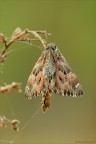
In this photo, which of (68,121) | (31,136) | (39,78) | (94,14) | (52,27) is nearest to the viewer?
(39,78)

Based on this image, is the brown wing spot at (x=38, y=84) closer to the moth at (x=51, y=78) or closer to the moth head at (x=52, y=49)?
the moth at (x=51, y=78)

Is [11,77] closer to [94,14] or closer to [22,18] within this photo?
[22,18]

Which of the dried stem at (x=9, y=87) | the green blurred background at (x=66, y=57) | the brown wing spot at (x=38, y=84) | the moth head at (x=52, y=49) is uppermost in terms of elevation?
the green blurred background at (x=66, y=57)

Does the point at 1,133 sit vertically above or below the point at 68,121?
below

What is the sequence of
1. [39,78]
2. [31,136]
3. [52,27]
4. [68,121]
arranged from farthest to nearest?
→ 1. [52,27]
2. [68,121]
3. [31,136]
4. [39,78]

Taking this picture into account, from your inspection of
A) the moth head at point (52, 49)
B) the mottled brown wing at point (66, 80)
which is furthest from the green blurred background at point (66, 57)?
the moth head at point (52, 49)

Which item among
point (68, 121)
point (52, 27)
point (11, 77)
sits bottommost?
point (68, 121)

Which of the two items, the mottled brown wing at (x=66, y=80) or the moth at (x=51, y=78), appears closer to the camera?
the moth at (x=51, y=78)

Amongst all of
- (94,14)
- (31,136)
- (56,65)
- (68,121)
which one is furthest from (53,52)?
(94,14)
